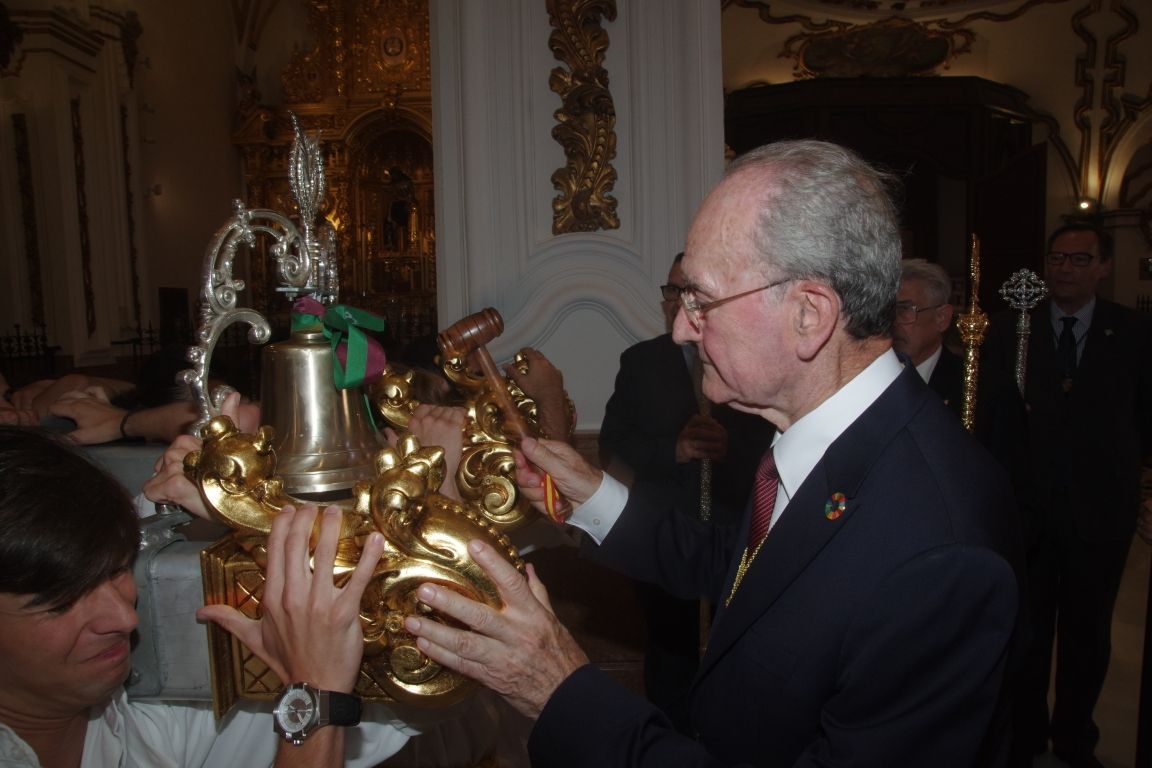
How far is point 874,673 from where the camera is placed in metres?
0.94

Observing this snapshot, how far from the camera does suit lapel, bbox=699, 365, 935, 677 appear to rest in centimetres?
107

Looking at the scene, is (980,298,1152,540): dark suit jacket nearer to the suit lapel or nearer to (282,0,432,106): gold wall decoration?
the suit lapel

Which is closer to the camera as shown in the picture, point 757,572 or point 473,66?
point 757,572

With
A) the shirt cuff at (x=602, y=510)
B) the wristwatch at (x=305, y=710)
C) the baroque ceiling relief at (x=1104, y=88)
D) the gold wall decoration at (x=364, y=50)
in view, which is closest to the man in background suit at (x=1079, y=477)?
the shirt cuff at (x=602, y=510)

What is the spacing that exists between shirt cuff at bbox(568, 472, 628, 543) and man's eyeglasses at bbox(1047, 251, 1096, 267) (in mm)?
2449

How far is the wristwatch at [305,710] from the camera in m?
0.96

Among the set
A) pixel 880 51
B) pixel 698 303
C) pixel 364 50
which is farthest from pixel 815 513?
pixel 364 50

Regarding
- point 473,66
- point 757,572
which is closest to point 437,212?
point 473,66

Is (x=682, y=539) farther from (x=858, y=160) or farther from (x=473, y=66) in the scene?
(x=473, y=66)

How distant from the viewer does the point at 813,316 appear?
3.63 feet

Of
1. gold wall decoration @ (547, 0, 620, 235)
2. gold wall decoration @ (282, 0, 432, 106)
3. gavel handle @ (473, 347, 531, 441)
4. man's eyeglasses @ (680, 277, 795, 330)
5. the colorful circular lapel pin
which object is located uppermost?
gold wall decoration @ (282, 0, 432, 106)

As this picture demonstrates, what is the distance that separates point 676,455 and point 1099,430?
5.39 feet

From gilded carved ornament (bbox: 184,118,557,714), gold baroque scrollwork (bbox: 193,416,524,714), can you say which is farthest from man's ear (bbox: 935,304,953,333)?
gold baroque scrollwork (bbox: 193,416,524,714)

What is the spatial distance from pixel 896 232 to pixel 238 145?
536 inches
